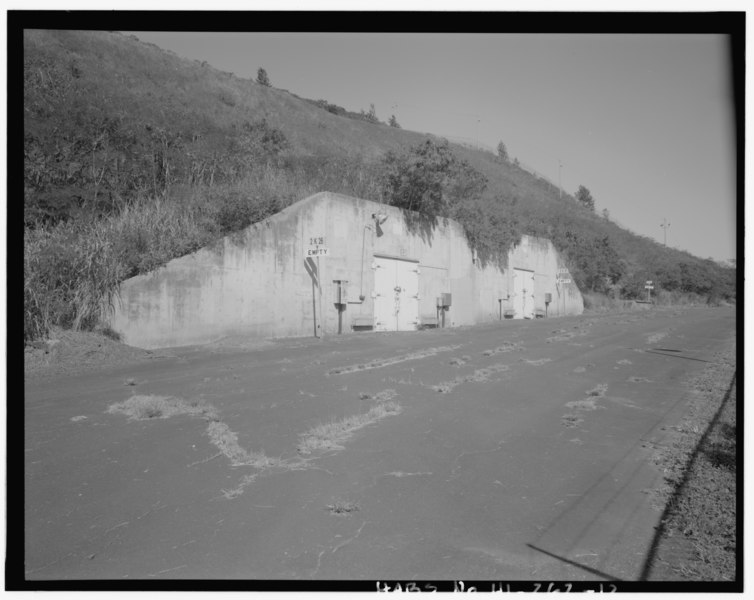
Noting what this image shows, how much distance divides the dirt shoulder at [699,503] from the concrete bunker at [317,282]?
1077 centimetres

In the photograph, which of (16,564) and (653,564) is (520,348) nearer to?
(653,564)

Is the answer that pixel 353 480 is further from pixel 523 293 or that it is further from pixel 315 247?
pixel 523 293

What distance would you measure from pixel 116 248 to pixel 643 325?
735 inches

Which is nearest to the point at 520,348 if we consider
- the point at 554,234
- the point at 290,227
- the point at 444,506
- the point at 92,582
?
the point at 290,227

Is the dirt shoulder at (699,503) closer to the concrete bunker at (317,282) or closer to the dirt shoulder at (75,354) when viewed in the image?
the dirt shoulder at (75,354)

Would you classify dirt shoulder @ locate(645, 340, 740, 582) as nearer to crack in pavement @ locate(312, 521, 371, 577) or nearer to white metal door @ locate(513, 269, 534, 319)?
crack in pavement @ locate(312, 521, 371, 577)

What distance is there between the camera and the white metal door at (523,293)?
27.9 meters

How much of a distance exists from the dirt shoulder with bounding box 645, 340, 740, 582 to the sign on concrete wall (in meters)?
11.1

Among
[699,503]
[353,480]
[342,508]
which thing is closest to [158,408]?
[353,480]

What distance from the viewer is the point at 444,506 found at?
3799mm

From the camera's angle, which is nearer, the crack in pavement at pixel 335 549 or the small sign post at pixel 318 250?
the crack in pavement at pixel 335 549

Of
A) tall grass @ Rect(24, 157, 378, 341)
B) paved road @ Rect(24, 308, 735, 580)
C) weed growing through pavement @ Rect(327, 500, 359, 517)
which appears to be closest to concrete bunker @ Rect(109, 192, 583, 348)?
tall grass @ Rect(24, 157, 378, 341)

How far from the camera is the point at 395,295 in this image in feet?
64.4

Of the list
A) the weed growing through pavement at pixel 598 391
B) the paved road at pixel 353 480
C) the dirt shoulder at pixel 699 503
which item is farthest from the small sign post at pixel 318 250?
the dirt shoulder at pixel 699 503
